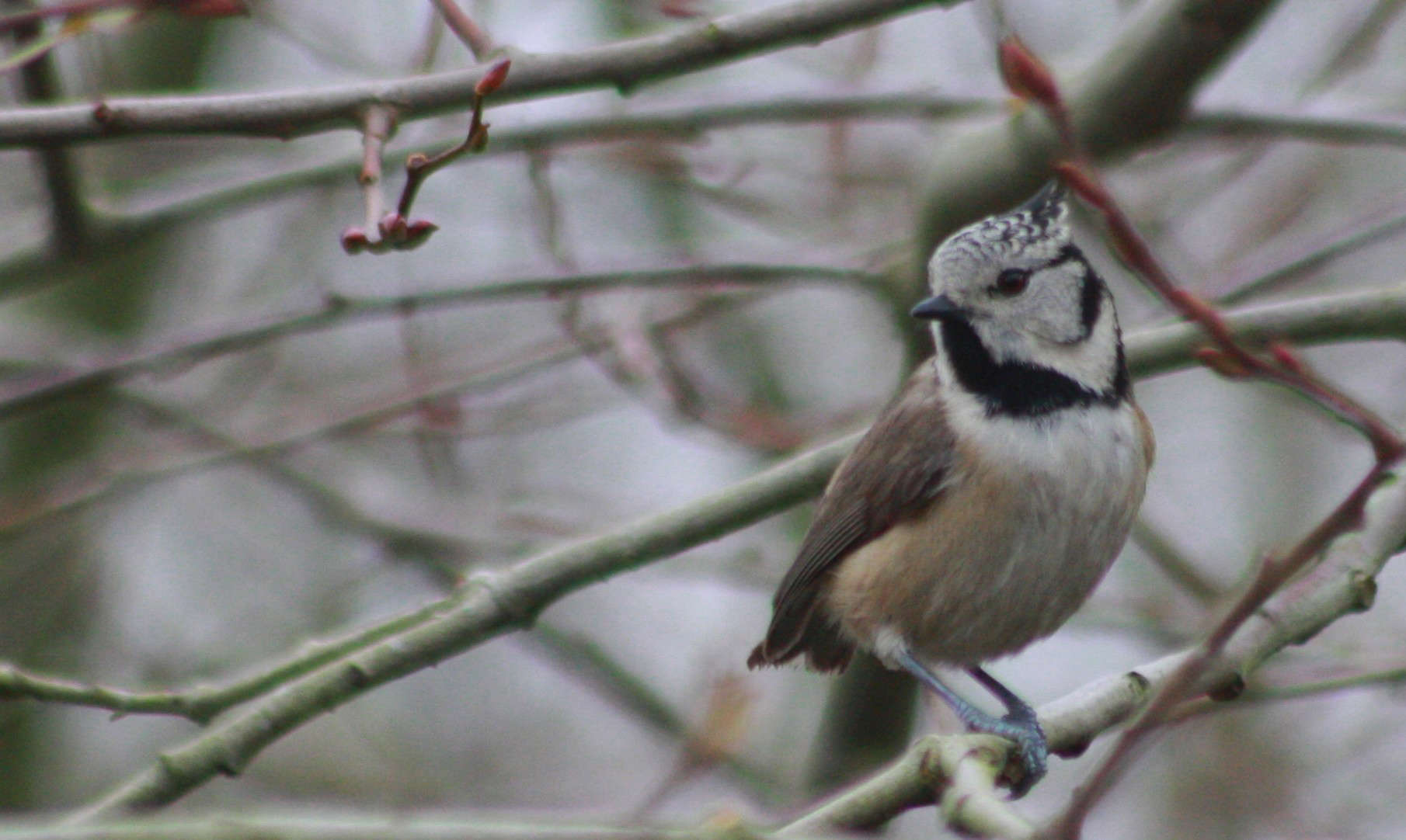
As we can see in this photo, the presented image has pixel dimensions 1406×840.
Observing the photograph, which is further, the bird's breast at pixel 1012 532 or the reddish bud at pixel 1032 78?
the bird's breast at pixel 1012 532

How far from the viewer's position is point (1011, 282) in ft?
13.1

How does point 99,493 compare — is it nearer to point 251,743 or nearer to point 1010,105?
point 251,743

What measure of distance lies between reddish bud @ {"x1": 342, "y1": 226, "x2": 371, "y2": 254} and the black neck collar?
1.85 metres

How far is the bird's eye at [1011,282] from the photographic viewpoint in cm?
397

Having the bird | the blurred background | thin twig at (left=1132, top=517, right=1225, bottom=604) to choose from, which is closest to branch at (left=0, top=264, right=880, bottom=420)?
the blurred background

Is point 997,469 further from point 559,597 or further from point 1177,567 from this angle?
point 1177,567

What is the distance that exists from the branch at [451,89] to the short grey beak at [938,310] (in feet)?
3.09

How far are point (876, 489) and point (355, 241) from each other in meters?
1.95

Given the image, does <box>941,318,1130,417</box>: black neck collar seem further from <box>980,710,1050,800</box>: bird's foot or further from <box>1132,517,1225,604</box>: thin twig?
<box>1132,517,1225,604</box>: thin twig

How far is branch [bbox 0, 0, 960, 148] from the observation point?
113 inches

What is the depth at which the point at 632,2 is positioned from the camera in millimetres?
5527

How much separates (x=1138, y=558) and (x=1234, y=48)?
4743 millimetres

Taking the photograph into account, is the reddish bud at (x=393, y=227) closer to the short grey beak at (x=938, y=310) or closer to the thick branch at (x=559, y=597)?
the thick branch at (x=559, y=597)

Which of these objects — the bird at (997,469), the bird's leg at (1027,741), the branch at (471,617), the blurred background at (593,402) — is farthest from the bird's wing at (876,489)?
the bird's leg at (1027,741)
